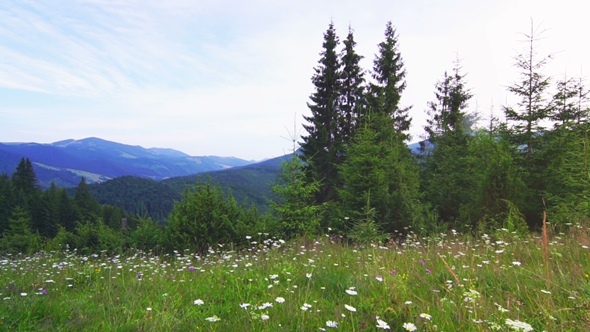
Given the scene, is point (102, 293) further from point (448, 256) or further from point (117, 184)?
point (117, 184)

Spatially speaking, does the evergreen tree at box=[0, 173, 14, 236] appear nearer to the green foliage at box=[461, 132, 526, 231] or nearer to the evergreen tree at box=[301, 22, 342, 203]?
the evergreen tree at box=[301, 22, 342, 203]

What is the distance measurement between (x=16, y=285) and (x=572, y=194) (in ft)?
44.9

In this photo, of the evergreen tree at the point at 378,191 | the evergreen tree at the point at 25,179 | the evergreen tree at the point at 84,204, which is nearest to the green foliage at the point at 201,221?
the evergreen tree at the point at 378,191

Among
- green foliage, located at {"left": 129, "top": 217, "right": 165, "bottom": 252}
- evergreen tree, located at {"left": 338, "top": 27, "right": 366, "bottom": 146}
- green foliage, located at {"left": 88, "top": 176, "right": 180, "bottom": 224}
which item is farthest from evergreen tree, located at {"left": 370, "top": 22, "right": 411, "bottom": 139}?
green foliage, located at {"left": 88, "top": 176, "right": 180, "bottom": 224}

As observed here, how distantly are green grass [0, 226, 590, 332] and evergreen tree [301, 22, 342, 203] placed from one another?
1590cm

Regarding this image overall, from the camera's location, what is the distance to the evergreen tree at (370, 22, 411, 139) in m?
21.2

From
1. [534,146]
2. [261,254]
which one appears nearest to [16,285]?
[261,254]

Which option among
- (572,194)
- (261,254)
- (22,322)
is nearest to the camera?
(22,322)

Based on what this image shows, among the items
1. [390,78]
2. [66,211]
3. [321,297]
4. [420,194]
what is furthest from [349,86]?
[66,211]

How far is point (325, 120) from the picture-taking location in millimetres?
21562

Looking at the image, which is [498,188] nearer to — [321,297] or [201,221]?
[321,297]

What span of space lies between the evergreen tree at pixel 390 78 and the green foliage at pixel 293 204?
1170 centimetres

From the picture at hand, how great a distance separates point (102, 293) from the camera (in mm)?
3740

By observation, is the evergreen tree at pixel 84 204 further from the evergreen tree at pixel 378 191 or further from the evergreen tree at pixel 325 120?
the evergreen tree at pixel 378 191
